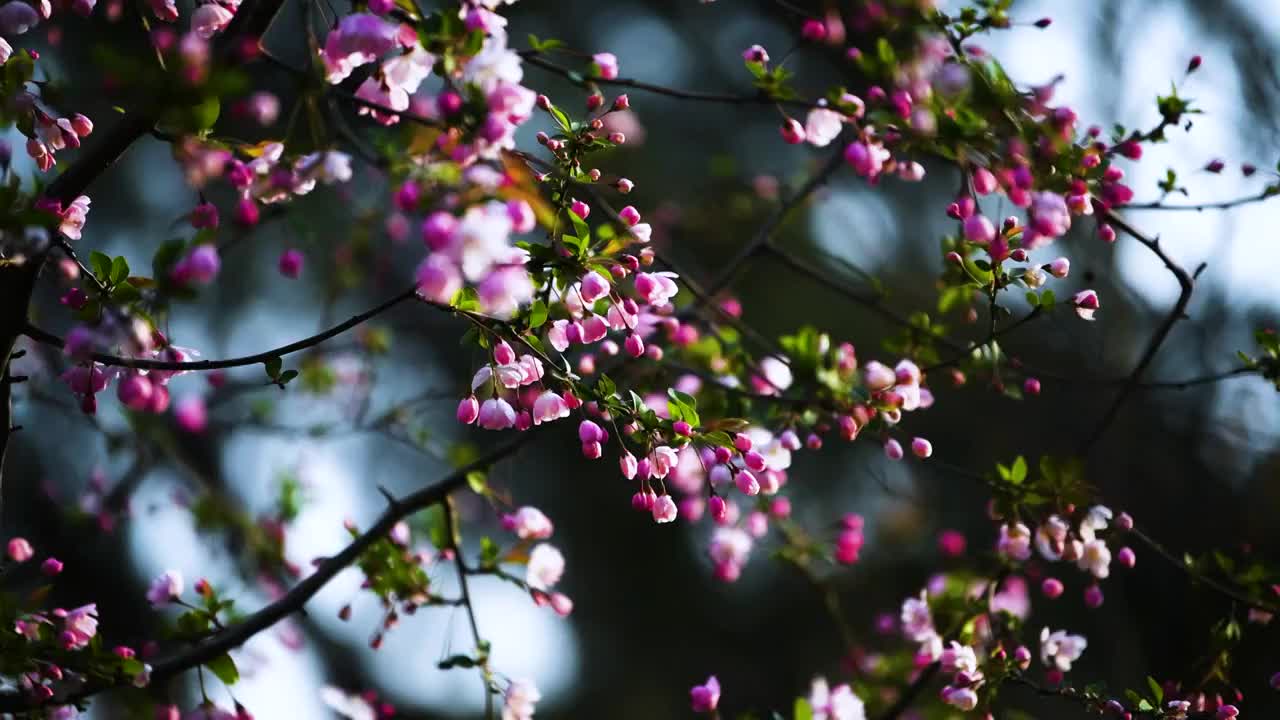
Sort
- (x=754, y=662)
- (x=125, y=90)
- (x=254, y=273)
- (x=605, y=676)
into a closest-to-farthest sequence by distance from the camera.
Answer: (x=125, y=90) < (x=254, y=273) < (x=754, y=662) < (x=605, y=676)

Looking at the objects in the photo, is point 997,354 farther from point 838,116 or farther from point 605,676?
point 605,676

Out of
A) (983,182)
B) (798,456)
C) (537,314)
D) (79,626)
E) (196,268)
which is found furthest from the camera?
(798,456)

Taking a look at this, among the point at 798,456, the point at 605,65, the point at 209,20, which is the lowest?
the point at 798,456

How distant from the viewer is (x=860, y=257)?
4090 millimetres

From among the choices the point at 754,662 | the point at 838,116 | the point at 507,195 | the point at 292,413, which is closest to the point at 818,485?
the point at 754,662

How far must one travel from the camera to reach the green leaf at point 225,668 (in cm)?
143

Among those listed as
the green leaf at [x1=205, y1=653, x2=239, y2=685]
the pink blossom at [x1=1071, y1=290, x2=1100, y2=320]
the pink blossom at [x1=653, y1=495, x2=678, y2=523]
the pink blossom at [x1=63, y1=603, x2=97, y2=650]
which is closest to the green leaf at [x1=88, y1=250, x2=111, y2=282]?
the pink blossom at [x1=63, y1=603, x2=97, y2=650]

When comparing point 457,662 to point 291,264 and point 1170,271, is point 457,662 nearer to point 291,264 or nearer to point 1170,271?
point 291,264

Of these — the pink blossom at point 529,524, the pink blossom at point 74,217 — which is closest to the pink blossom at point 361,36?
the pink blossom at point 74,217

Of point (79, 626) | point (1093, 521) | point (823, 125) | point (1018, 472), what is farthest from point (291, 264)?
point (1093, 521)

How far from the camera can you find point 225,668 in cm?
144

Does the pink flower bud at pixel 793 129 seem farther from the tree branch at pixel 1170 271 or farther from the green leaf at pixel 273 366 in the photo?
the green leaf at pixel 273 366

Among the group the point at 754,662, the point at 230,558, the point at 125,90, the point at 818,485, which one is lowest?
the point at 754,662

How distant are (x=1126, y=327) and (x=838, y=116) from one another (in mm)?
1979
